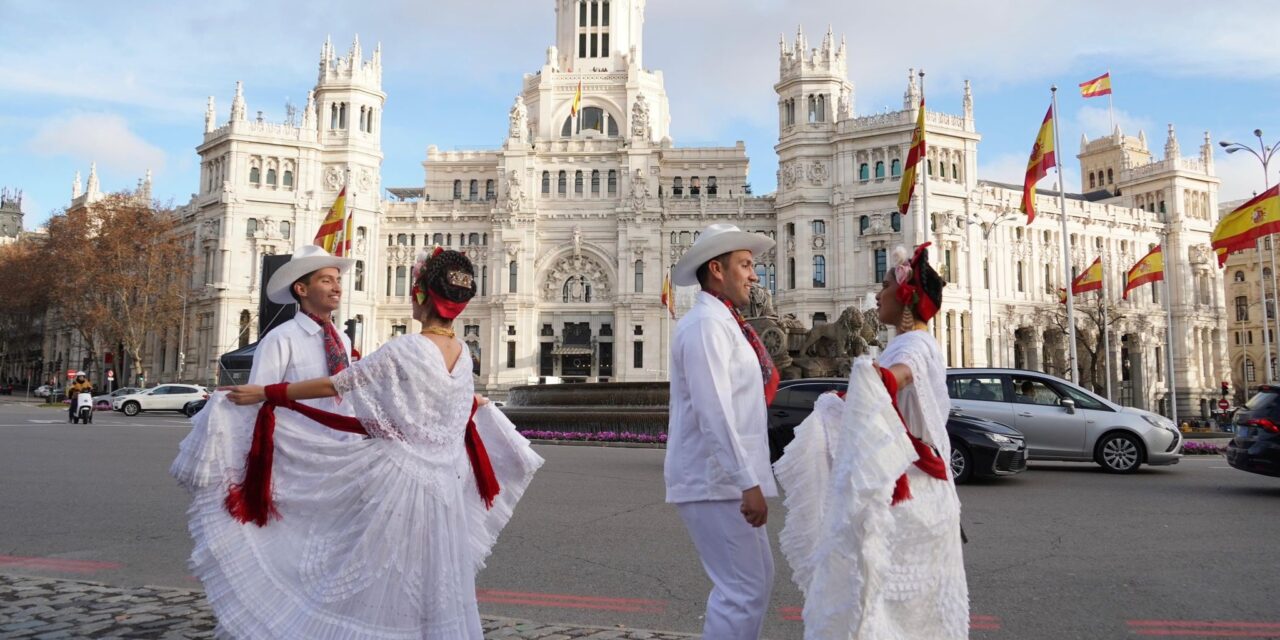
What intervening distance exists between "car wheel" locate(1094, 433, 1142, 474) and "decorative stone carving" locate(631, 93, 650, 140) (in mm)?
54404

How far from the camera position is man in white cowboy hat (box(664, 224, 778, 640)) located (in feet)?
12.5

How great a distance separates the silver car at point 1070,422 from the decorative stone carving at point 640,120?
53788mm

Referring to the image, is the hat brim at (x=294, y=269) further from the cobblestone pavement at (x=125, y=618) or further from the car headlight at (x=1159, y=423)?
the car headlight at (x=1159, y=423)

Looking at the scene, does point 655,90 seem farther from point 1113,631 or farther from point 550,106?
point 1113,631

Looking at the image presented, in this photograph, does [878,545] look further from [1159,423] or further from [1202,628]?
[1159,423]

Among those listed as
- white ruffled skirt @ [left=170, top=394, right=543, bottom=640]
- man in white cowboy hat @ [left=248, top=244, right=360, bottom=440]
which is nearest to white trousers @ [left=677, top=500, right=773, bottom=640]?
white ruffled skirt @ [left=170, top=394, right=543, bottom=640]

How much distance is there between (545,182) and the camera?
6769cm

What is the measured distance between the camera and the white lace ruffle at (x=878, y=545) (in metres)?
3.75

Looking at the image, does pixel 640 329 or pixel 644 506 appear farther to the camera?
pixel 640 329

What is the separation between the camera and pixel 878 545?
377 cm

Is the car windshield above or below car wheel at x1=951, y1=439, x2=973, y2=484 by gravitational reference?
above

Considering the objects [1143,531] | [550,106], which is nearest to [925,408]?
[1143,531]

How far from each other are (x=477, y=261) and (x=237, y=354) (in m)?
35.8

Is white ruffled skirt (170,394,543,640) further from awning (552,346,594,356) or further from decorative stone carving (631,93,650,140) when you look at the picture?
decorative stone carving (631,93,650,140)
